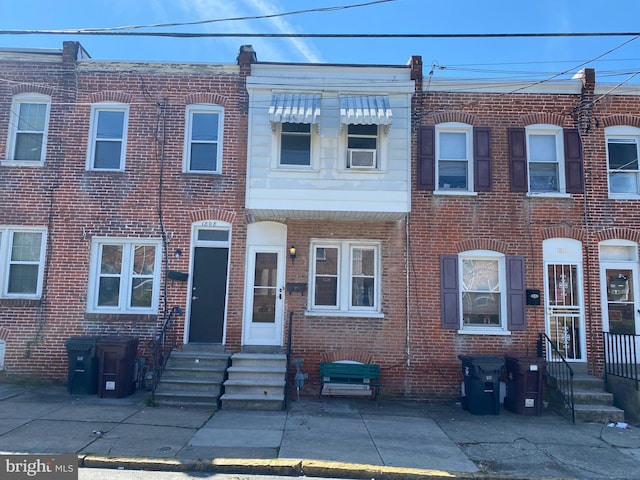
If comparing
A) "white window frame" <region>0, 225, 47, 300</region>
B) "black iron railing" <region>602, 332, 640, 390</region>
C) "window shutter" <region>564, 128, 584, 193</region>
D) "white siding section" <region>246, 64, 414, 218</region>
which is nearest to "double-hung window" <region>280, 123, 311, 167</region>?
"white siding section" <region>246, 64, 414, 218</region>

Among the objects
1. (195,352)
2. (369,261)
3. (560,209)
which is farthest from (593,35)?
(195,352)

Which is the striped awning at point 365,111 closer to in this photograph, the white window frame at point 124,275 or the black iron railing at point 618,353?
the white window frame at point 124,275

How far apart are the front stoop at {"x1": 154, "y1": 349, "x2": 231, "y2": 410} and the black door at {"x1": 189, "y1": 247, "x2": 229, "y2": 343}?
47 cm

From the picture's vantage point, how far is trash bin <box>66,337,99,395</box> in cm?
884

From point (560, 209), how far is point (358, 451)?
23.1 feet

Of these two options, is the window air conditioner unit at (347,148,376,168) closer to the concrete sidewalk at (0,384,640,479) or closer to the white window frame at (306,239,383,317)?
the white window frame at (306,239,383,317)

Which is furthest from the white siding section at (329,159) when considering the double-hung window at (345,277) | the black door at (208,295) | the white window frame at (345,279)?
the black door at (208,295)

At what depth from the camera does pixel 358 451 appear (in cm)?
625

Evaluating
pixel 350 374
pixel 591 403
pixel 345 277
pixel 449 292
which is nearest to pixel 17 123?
pixel 345 277

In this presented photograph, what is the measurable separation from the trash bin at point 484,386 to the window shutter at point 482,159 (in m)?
3.73

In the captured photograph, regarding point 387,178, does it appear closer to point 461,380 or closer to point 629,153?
point 461,380

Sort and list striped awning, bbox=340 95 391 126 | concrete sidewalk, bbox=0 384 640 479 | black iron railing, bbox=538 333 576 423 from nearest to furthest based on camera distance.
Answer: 1. concrete sidewalk, bbox=0 384 640 479
2. black iron railing, bbox=538 333 576 423
3. striped awning, bbox=340 95 391 126

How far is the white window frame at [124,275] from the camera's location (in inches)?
388

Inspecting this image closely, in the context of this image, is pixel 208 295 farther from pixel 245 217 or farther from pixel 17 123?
pixel 17 123
